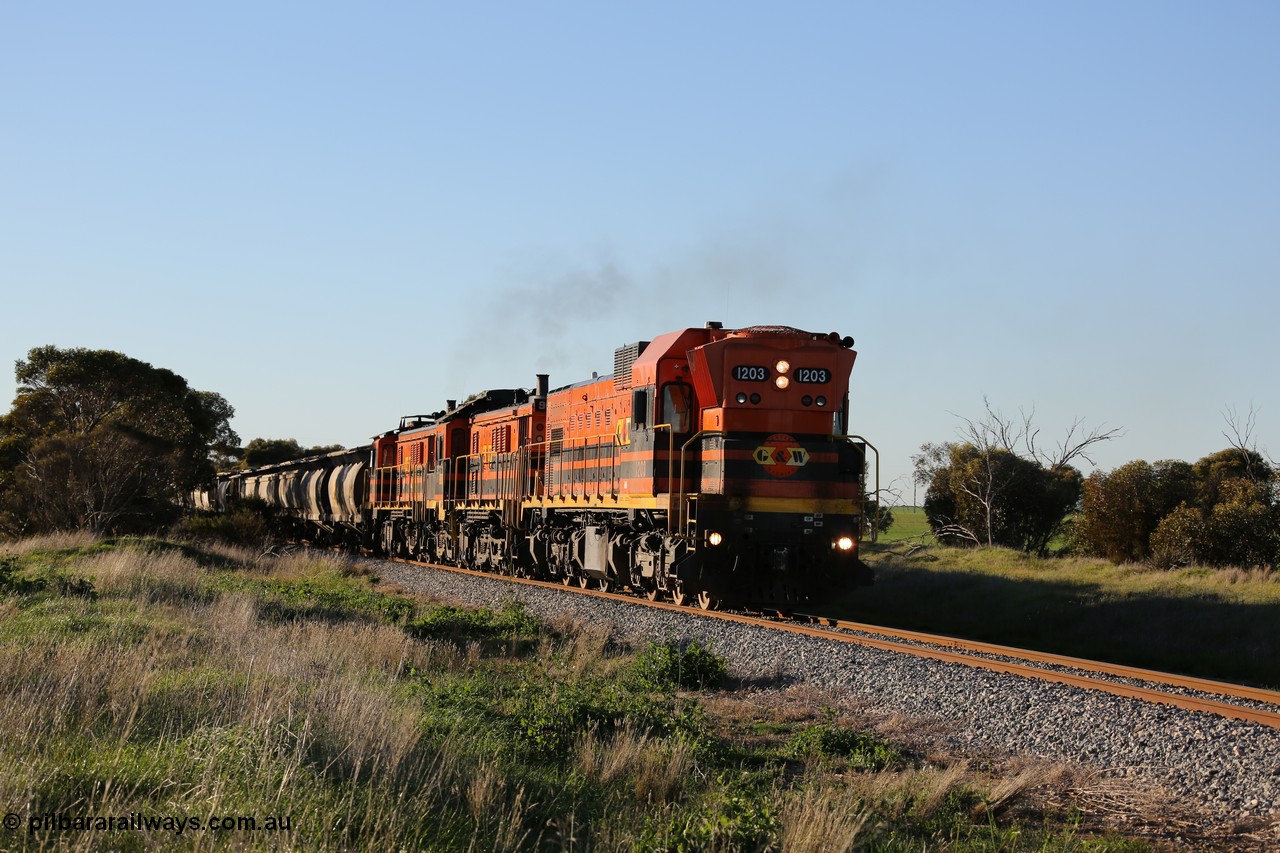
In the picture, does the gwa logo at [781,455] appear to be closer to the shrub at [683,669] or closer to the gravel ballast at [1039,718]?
the gravel ballast at [1039,718]

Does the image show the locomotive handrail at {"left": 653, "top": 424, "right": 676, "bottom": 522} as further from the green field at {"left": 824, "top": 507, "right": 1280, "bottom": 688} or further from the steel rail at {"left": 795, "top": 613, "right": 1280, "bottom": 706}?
the green field at {"left": 824, "top": 507, "right": 1280, "bottom": 688}

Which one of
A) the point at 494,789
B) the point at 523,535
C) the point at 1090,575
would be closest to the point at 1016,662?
the point at 494,789

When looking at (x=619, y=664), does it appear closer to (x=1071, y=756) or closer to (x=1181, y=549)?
(x=1071, y=756)

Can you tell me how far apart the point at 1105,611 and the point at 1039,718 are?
9.52 m

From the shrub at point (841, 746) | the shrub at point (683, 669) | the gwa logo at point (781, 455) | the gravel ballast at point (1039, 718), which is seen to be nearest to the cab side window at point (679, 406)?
the gwa logo at point (781, 455)

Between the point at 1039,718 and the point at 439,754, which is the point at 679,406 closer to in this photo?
the point at 1039,718

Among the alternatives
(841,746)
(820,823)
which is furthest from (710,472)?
(820,823)

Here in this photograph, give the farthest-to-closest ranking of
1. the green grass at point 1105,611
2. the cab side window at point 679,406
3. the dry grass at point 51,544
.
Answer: the dry grass at point 51,544 → the cab side window at point 679,406 → the green grass at point 1105,611

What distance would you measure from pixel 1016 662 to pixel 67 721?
1050cm

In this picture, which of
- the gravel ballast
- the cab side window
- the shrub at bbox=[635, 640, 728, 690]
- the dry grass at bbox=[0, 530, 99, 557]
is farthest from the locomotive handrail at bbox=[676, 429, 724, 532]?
the dry grass at bbox=[0, 530, 99, 557]

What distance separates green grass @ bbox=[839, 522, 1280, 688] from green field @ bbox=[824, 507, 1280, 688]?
19 mm

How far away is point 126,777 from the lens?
6281mm

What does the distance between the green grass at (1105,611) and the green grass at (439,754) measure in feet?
24.3

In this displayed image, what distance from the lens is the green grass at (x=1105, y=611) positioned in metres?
16.4
